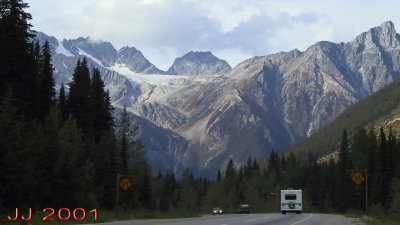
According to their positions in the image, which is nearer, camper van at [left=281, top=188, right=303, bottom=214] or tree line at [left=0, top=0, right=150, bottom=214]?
tree line at [left=0, top=0, right=150, bottom=214]

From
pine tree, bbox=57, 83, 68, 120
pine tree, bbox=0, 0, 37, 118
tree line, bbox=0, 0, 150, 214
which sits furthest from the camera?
pine tree, bbox=57, 83, 68, 120

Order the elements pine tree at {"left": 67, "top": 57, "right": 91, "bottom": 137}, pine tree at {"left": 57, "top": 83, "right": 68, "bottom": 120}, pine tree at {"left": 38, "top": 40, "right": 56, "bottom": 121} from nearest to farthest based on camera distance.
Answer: pine tree at {"left": 38, "top": 40, "right": 56, "bottom": 121}
pine tree at {"left": 57, "top": 83, "right": 68, "bottom": 120}
pine tree at {"left": 67, "top": 57, "right": 91, "bottom": 137}

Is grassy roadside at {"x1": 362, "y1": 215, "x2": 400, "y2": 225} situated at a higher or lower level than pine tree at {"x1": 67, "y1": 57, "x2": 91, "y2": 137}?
lower

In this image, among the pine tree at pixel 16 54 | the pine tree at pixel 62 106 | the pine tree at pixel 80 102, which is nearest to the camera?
the pine tree at pixel 16 54

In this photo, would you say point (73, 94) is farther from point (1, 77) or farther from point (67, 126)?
point (1, 77)

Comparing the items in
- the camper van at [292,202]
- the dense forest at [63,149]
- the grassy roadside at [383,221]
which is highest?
the dense forest at [63,149]

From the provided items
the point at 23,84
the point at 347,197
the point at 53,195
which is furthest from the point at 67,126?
the point at 347,197

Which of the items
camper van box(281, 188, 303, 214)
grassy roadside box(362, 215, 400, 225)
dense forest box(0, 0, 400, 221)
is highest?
dense forest box(0, 0, 400, 221)

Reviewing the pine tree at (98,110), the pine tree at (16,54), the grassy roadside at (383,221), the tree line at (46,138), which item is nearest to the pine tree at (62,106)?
the tree line at (46,138)

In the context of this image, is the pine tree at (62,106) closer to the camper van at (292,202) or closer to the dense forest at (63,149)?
the dense forest at (63,149)

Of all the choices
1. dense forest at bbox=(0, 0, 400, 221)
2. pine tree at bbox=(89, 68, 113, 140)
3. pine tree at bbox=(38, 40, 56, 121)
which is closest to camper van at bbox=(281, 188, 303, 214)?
dense forest at bbox=(0, 0, 400, 221)

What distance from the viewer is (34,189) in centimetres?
4869

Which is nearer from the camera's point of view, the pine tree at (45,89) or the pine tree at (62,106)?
the pine tree at (45,89)

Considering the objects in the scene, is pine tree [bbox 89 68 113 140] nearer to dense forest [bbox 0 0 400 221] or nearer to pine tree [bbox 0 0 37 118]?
dense forest [bbox 0 0 400 221]
